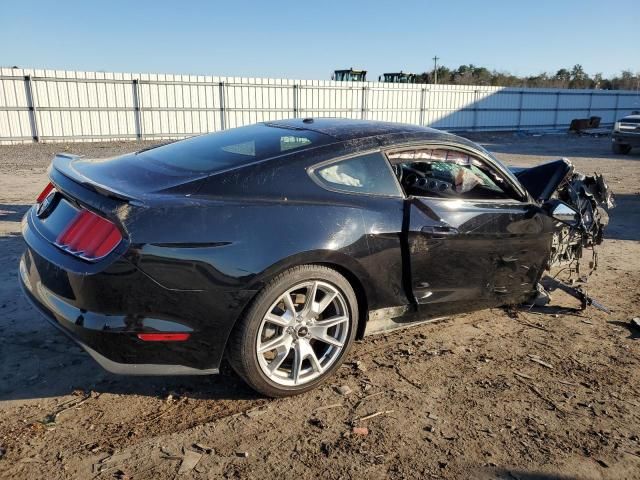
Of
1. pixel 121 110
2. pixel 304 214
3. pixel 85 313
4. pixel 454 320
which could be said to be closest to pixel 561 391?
pixel 454 320

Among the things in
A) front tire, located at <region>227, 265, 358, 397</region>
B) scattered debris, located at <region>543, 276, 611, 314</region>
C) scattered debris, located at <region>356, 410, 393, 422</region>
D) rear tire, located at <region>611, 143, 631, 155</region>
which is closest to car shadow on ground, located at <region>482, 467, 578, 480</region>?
scattered debris, located at <region>356, 410, 393, 422</region>

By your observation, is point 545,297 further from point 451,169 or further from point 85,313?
point 85,313

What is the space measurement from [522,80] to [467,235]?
57482 mm

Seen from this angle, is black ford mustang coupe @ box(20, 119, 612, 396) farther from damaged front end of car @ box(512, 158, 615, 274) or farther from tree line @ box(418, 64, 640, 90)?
tree line @ box(418, 64, 640, 90)

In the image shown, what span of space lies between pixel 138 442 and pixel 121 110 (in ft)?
61.6

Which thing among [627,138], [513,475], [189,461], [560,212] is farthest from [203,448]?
[627,138]

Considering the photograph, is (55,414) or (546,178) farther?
(546,178)

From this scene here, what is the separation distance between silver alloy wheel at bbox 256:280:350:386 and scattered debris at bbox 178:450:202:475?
578 mm

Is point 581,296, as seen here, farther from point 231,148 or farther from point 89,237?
point 89,237

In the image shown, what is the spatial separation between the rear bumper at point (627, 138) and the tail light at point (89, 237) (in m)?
20.0

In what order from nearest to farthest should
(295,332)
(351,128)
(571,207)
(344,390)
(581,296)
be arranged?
(295,332) < (344,390) < (351,128) < (571,207) < (581,296)

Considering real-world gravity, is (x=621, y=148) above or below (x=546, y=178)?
below

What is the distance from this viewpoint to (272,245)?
110 inches

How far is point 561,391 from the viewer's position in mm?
3311
